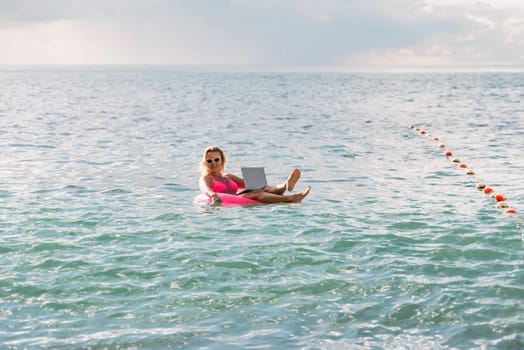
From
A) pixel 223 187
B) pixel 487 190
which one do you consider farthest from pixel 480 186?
pixel 223 187

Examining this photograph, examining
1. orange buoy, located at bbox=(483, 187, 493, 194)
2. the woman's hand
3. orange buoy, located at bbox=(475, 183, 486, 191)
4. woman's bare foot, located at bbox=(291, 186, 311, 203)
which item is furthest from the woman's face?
orange buoy, located at bbox=(475, 183, 486, 191)

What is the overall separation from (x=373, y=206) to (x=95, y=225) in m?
4.84

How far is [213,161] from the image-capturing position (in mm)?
14188

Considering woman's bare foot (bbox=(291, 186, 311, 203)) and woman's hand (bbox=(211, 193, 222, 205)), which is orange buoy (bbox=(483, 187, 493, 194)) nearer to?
woman's bare foot (bbox=(291, 186, 311, 203))

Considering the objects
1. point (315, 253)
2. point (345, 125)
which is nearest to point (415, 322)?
point (315, 253)

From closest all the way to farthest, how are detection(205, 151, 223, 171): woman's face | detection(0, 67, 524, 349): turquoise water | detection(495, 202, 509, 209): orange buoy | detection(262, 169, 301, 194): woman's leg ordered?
detection(0, 67, 524, 349): turquoise water → detection(495, 202, 509, 209): orange buoy → detection(262, 169, 301, 194): woman's leg → detection(205, 151, 223, 171): woman's face

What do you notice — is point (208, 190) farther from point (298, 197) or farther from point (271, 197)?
point (298, 197)

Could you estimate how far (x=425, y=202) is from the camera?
46.0 feet

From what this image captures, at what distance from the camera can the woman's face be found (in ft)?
46.5

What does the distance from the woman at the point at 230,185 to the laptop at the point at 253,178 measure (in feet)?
0.41

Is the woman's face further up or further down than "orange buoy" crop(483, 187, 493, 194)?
further up

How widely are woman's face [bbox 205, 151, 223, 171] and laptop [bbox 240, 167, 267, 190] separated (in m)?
0.49

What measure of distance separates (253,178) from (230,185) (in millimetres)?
445

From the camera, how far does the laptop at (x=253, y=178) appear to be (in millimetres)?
14008
